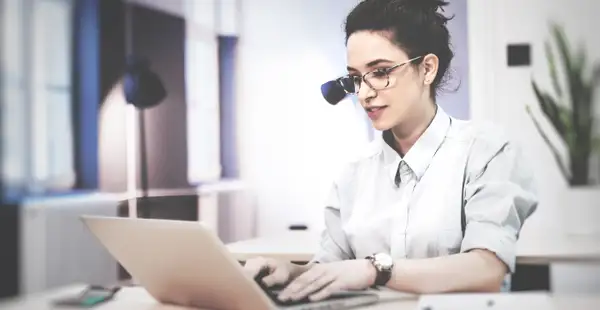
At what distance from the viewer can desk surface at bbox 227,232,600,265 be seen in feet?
5.08

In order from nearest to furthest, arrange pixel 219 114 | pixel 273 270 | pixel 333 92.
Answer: pixel 273 270, pixel 333 92, pixel 219 114

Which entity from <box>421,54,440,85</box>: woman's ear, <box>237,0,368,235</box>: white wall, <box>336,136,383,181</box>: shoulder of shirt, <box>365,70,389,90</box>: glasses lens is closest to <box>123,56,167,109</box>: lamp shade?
<box>237,0,368,235</box>: white wall

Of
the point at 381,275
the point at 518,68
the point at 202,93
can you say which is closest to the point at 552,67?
the point at 518,68

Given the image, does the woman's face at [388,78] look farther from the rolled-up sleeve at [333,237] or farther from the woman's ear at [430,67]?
the rolled-up sleeve at [333,237]

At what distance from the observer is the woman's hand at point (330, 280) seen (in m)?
1.14

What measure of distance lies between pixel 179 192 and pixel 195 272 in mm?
991

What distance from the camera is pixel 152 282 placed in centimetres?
118

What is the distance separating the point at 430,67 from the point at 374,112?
0.17 m

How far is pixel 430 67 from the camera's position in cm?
159

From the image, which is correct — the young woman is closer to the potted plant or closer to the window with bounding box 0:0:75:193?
the potted plant

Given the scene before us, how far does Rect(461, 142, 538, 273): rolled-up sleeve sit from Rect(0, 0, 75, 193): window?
1.17m

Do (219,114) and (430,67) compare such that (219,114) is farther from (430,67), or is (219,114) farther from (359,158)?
(430,67)

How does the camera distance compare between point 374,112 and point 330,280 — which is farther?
point 374,112

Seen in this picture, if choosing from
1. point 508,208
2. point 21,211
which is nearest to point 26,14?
point 21,211
